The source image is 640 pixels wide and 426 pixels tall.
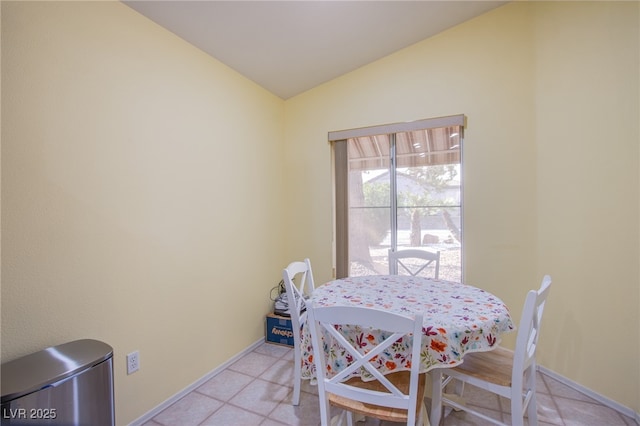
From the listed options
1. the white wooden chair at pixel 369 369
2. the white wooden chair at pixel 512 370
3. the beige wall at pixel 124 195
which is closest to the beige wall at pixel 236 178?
the beige wall at pixel 124 195

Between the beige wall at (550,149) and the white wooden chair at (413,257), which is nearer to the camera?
the beige wall at (550,149)

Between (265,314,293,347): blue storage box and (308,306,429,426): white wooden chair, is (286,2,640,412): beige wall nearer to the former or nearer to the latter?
(265,314,293,347): blue storage box

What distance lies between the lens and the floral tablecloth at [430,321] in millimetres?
1338

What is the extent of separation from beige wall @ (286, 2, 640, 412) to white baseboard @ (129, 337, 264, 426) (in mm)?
1347

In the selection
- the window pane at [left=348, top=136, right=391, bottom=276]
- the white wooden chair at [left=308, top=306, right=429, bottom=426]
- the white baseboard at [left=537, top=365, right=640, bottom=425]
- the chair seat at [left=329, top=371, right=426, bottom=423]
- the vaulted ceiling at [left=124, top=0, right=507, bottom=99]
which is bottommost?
the white baseboard at [left=537, top=365, right=640, bottom=425]

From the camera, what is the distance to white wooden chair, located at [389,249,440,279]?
99.2 inches

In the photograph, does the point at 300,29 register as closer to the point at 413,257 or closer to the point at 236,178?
the point at 236,178

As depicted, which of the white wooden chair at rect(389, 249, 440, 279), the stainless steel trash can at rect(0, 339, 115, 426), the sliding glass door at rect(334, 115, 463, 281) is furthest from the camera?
the sliding glass door at rect(334, 115, 463, 281)

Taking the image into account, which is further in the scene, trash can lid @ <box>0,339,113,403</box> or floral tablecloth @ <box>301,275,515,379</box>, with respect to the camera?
floral tablecloth @ <box>301,275,515,379</box>

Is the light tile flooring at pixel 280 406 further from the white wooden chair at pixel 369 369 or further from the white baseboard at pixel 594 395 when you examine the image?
the white wooden chair at pixel 369 369

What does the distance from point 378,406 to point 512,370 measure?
2.25ft

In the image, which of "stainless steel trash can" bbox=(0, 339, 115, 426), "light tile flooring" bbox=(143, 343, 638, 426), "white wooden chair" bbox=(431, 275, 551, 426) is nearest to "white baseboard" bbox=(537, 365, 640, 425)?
"light tile flooring" bbox=(143, 343, 638, 426)

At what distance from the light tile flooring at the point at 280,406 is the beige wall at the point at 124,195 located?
154 millimetres

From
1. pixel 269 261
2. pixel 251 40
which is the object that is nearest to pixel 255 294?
pixel 269 261
